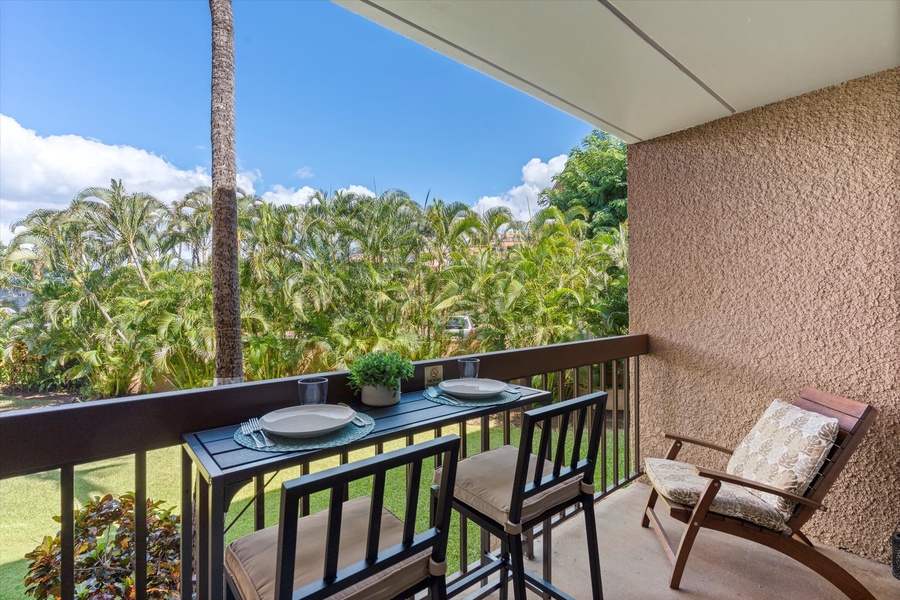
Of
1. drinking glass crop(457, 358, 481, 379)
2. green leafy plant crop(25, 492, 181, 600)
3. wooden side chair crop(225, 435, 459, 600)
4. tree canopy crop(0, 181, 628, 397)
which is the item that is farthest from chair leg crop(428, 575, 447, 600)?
tree canopy crop(0, 181, 628, 397)

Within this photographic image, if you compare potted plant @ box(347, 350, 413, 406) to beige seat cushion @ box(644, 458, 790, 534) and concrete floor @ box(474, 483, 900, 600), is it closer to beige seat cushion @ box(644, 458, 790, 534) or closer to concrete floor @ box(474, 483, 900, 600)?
concrete floor @ box(474, 483, 900, 600)

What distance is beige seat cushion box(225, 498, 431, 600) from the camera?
1.02 metres

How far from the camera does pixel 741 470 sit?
227 cm

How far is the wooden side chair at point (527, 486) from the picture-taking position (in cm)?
135

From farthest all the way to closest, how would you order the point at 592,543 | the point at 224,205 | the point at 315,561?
the point at 224,205, the point at 592,543, the point at 315,561

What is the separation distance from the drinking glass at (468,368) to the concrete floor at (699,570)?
1054 mm

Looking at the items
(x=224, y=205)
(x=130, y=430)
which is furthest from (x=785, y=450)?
(x=224, y=205)

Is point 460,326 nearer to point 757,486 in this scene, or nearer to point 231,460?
point 757,486

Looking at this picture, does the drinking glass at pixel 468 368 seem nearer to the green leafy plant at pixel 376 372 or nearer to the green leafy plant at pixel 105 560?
the green leafy plant at pixel 376 372

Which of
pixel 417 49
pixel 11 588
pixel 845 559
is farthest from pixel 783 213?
pixel 417 49

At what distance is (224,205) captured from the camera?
4.39 m

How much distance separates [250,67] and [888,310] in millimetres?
25002

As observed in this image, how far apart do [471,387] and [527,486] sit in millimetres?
434

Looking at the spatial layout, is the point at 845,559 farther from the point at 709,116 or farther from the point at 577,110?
the point at 577,110
